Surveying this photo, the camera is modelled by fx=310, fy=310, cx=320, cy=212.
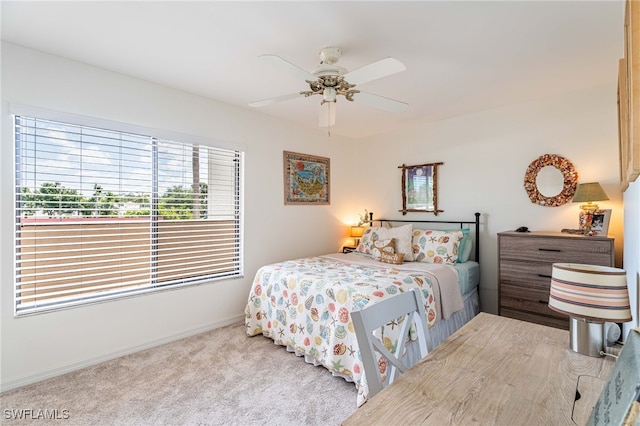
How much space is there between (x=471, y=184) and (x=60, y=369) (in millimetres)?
4468

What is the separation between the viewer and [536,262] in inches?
116

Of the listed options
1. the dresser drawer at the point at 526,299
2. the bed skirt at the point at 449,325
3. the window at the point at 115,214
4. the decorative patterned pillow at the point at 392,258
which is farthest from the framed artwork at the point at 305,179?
the dresser drawer at the point at 526,299

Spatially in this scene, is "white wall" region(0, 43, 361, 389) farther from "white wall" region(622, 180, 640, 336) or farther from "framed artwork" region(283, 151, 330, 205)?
"white wall" region(622, 180, 640, 336)

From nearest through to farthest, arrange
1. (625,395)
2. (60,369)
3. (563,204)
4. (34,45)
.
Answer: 1. (625,395)
2. (34,45)
3. (60,369)
4. (563,204)

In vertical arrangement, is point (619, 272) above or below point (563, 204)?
below

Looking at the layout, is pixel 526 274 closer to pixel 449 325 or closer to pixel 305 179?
pixel 449 325

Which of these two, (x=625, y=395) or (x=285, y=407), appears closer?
(x=625, y=395)

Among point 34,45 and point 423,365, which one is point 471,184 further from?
point 34,45

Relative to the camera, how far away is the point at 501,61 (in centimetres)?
247

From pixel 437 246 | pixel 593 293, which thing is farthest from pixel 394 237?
pixel 593 293

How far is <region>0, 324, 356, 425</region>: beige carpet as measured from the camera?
6.38ft

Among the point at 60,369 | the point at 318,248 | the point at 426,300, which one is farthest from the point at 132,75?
the point at 426,300

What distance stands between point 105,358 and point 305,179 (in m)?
2.88

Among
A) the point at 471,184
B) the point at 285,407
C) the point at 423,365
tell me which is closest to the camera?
the point at 423,365
